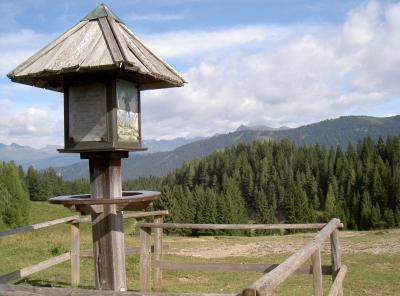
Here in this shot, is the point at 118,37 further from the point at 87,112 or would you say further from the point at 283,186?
the point at 283,186

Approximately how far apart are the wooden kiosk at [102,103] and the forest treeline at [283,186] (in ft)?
213

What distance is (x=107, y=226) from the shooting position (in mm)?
5117

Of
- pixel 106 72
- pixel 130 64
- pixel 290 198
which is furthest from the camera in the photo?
pixel 290 198

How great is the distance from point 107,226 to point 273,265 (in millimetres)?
2889

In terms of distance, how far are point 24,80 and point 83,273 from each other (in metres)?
6.80

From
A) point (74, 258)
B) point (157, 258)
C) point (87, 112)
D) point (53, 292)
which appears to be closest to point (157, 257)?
point (157, 258)

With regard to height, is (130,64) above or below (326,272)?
above

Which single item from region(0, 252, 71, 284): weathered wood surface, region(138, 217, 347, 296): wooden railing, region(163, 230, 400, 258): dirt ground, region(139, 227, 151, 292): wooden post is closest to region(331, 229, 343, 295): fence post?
region(138, 217, 347, 296): wooden railing

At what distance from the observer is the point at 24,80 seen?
5.15 metres

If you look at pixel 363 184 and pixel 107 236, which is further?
pixel 363 184

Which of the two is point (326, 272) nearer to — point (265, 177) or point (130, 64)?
point (130, 64)

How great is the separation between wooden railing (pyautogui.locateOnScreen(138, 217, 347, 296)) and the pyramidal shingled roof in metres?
2.45

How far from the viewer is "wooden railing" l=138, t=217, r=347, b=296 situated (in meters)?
2.70

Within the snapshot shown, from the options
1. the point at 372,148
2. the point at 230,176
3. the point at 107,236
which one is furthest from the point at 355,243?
the point at 230,176
